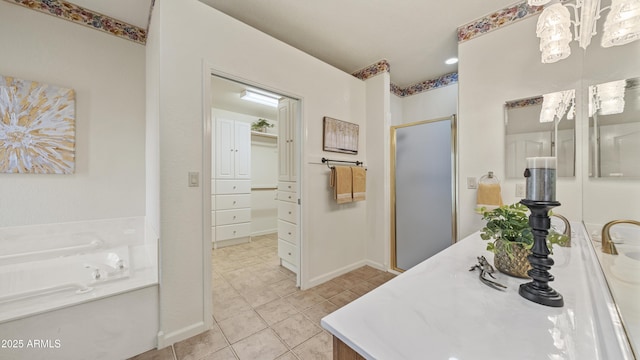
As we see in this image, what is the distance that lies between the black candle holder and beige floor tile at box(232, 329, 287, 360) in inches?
57.9

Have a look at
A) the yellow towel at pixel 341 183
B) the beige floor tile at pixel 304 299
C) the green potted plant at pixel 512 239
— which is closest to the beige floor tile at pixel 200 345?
the beige floor tile at pixel 304 299

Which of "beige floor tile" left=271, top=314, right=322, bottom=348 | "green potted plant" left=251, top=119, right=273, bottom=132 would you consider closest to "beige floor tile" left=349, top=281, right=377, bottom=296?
"beige floor tile" left=271, top=314, right=322, bottom=348

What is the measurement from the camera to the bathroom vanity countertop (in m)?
0.45

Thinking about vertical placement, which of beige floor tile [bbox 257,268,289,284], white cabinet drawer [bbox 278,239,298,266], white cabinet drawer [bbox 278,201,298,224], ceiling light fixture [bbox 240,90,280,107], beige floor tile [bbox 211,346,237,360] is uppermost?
ceiling light fixture [bbox 240,90,280,107]

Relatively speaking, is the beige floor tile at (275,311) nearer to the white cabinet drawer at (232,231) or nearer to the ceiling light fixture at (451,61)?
the white cabinet drawer at (232,231)

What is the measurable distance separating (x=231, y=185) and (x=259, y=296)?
2.20 meters

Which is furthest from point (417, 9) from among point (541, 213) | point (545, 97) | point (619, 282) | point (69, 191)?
point (69, 191)

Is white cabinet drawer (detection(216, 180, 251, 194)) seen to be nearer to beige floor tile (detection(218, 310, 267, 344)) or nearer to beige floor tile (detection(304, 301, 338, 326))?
beige floor tile (detection(218, 310, 267, 344))

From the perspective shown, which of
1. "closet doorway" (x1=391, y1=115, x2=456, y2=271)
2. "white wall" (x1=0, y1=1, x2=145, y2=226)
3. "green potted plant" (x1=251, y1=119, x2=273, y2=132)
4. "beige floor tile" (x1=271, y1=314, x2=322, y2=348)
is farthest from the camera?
"green potted plant" (x1=251, y1=119, x2=273, y2=132)

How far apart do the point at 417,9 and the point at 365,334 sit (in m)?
2.46

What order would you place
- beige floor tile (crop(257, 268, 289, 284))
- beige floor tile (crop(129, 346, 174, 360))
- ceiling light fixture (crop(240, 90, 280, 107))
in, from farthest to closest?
ceiling light fixture (crop(240, 90, 280, 107)) → beige floor tile (crop(257, 268, 289, 284)) → beige floor tile (crop(129, 346, 174, 360))

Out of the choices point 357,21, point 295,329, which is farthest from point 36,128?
point 357,21

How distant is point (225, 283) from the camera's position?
243 cm

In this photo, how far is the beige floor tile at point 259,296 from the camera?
6.72 feet
